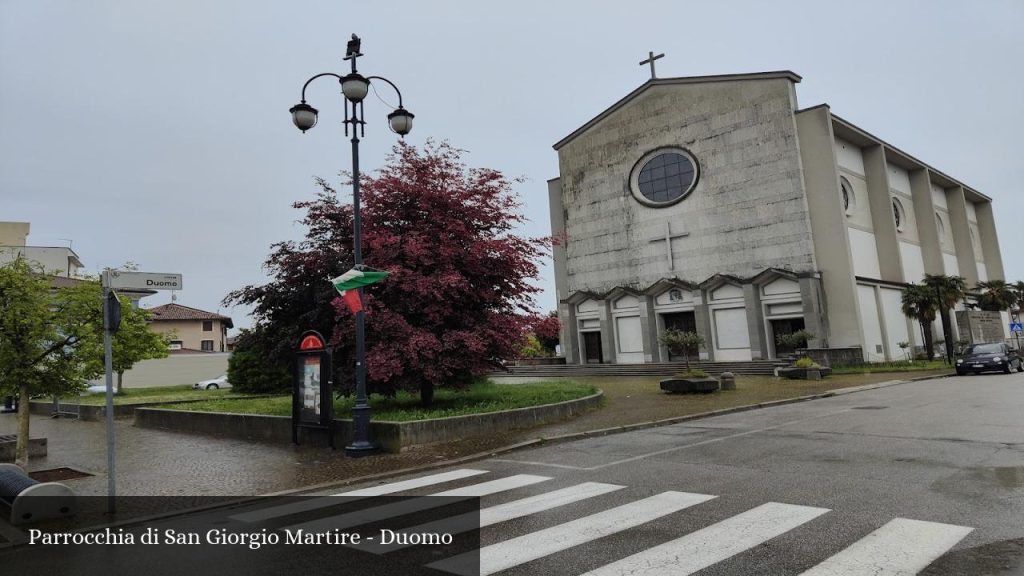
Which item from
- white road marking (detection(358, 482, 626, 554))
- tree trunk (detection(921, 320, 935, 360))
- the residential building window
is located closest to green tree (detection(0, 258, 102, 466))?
white road marking (detection(358, 482, 626, 554))

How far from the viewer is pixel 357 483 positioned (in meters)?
8.22

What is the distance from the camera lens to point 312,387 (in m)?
11.8

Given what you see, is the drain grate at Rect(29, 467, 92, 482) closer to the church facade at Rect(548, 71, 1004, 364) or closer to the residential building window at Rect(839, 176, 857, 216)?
the church facade at Rect(548, 71, 1004, 364)

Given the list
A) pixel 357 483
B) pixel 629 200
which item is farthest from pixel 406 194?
pixel 629 200

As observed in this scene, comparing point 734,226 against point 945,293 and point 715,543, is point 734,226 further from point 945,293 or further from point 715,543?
point 715,543

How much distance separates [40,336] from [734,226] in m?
36.0

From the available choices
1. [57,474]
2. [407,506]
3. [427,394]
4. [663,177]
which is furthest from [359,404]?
[663,177]

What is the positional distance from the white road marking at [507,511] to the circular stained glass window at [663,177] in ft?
118

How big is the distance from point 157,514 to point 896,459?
925 cm

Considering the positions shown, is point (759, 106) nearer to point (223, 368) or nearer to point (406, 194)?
point (406, 194)

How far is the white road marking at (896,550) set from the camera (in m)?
4.14

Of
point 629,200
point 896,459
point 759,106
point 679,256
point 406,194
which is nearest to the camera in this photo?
point 896,459

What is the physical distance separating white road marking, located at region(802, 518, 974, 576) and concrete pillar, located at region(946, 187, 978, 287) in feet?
188

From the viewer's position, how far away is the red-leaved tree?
1244cm
